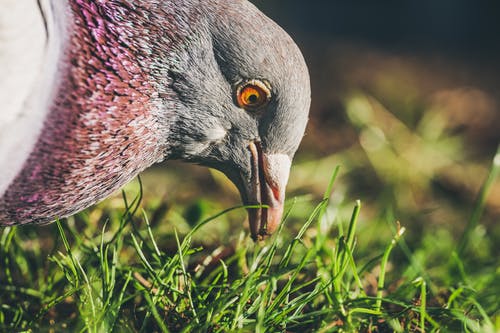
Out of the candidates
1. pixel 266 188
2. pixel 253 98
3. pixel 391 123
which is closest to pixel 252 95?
pixel 253 98

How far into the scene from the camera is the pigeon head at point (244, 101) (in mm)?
2195

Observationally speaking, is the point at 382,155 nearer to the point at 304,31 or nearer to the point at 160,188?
the point at 160,188

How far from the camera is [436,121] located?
478cm

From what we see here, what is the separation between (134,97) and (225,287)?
2.33 ft

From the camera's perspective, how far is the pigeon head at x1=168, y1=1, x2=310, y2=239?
7.20ft

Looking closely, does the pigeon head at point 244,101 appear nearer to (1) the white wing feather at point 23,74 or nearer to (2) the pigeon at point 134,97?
(2) the pigeon at point 134,97

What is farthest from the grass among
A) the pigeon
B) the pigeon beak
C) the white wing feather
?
Result: the white wing feather

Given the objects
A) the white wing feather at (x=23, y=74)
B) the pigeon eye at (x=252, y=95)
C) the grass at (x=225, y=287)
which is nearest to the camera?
the white wing feather at (x=23, y=74)

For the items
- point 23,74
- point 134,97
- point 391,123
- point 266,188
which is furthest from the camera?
point 391,123

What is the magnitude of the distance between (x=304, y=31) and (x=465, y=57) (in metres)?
1.56

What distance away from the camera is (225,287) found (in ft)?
7.42

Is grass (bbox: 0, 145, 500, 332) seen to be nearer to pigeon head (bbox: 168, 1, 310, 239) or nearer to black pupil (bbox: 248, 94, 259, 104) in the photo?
pigeon head (bbox: 168, 1, 310, 239)

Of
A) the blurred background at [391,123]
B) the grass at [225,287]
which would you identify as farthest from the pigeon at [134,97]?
the blurred background at [391,123]

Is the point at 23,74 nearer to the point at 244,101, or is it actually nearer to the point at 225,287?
the point at 244,101
